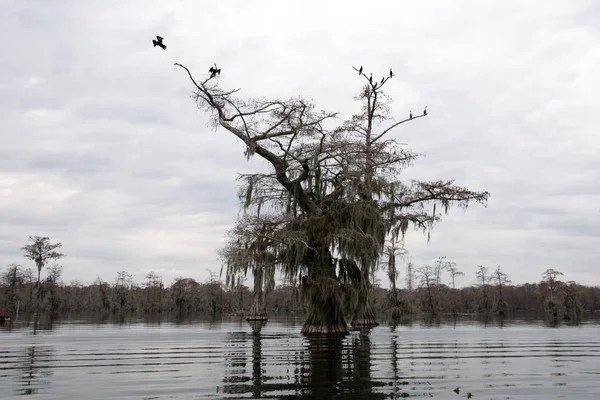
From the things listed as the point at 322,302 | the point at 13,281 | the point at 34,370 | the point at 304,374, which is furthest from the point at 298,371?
the point at 13,281

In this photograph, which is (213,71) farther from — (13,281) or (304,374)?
(13,281)

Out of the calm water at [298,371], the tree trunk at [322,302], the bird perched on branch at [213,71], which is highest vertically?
the bird perched on branch at [213,71]

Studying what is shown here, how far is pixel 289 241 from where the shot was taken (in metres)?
20.2

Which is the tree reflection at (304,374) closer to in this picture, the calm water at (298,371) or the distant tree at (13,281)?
the calm water at (298,371)

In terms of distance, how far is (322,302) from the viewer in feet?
70.8

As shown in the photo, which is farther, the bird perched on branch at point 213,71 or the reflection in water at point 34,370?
the bird perched on branch at point 213,71


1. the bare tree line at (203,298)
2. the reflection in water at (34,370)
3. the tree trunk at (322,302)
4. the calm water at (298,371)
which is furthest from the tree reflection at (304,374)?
the bare tree line at (203,298)

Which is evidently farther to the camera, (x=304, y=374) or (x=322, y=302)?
(x=322, y=302)

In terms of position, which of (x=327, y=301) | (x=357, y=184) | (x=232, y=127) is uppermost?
(x=232, y=127)

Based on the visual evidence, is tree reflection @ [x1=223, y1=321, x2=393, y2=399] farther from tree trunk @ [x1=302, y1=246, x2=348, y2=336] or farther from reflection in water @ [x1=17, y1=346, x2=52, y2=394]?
tree trunk @ [x1=302, y1=246, x2=348, y2=336]

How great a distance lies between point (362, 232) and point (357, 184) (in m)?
2.00

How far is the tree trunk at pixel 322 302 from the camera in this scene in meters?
21.1

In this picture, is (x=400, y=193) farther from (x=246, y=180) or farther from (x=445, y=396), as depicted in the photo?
(x=445, y=396)

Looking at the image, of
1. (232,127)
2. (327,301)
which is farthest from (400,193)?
(232,127)
